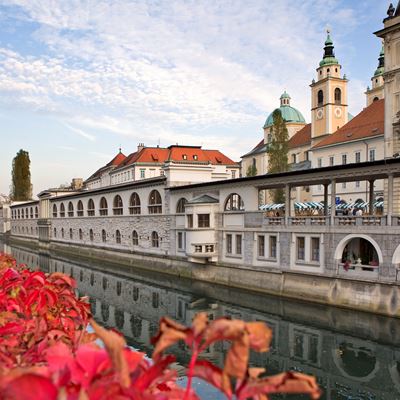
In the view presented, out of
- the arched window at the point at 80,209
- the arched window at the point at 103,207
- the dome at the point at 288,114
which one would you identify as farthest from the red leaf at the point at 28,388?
the dome at the point at 288,114

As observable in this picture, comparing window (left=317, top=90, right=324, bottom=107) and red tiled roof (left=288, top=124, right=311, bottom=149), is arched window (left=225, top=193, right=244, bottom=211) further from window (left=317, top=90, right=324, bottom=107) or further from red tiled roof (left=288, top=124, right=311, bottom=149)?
window (left=317, top=90, right=324, bottom=107)

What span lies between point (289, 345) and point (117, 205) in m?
34.8

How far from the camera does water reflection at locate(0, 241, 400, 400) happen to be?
15.0 metres

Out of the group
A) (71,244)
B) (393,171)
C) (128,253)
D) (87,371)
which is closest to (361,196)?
(128,253)

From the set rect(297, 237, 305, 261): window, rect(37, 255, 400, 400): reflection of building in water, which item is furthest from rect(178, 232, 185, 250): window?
rect(297, 237, 305, 261): window

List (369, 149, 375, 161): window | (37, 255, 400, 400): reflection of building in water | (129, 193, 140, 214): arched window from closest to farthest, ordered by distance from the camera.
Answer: (37, 255, 400, 400): reflection of building in water
(129, 193, 140, 214): arched window
(369, 149, 375, 161): window

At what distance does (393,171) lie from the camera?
2202cm

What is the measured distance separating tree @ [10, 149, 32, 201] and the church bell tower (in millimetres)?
66118

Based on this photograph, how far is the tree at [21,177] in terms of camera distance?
332 feet

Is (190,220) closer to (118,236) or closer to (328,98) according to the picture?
(118,236)

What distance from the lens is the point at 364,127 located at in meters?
57.0

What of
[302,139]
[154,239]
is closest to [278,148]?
[154,239]

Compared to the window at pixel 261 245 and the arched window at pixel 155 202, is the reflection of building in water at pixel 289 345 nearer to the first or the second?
the window at pixel 261 245

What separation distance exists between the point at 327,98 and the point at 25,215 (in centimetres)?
6590
